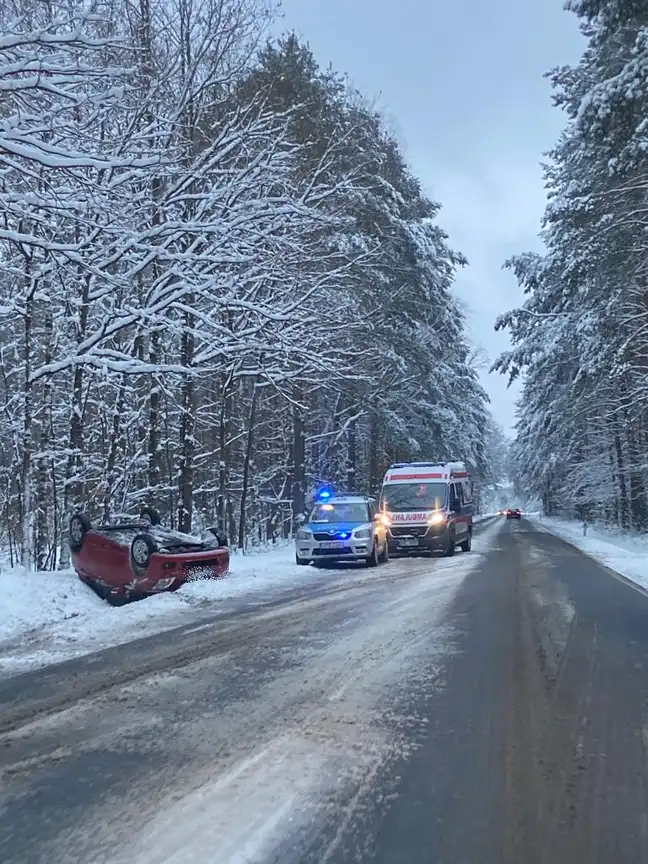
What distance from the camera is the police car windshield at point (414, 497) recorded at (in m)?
23.8

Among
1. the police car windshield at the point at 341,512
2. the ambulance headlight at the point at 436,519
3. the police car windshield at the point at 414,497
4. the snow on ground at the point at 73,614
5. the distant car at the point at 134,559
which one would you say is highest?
the police car windshield at the point at 414,497

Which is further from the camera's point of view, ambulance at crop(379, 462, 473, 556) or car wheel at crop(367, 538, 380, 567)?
ambulance at crop(379, 462, 473, 556)

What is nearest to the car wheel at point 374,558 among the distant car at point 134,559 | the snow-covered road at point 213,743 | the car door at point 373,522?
the car door at point 373,522

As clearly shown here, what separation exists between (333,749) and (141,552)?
24.3 feet

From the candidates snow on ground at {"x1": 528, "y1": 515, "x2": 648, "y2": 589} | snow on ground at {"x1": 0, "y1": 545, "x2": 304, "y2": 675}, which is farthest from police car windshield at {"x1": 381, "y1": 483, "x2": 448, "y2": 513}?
snow on ground at {"x1": 0, "y1": 545, "x2": 304, "y2": 675}

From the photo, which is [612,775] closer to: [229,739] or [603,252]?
[229,739]

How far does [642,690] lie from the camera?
6504 millimetres

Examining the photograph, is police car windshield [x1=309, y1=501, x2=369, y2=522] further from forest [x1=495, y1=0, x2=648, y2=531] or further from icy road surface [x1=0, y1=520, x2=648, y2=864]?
icy road surface [x1=0, y1=520, x2=648, y2=864]

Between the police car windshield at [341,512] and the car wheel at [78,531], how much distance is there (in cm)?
878

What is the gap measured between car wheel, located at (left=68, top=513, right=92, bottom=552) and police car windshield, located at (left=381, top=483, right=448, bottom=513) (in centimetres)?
1269

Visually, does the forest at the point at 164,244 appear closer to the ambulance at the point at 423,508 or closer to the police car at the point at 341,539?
the police car at the point at 341,539

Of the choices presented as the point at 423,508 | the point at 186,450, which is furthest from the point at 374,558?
the point at 186,450

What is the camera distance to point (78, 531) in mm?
12750

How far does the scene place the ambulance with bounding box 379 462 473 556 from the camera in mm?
23125
